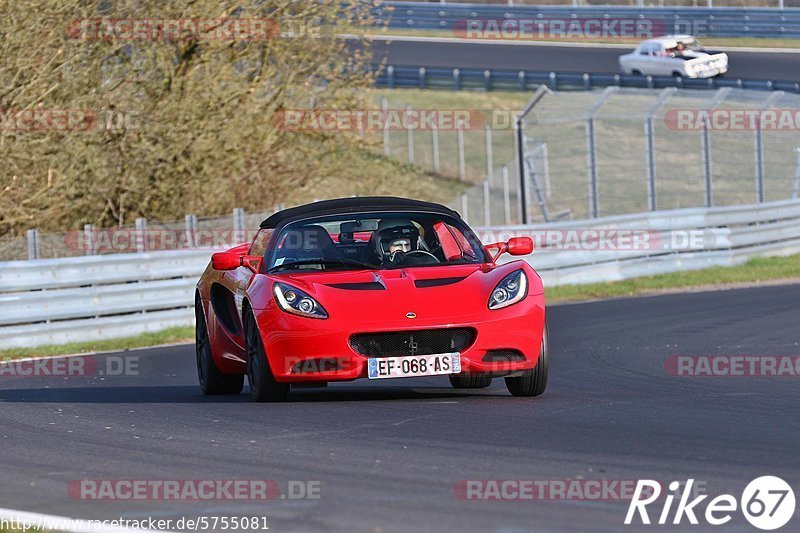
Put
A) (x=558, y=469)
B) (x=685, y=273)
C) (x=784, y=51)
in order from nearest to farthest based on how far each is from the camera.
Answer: (x=558, y=469) → (x=685, y=273) → (x=784, y=51)

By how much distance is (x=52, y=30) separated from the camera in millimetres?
20891

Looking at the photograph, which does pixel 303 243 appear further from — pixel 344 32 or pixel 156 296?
pixel 344 32

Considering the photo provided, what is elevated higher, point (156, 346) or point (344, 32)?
point (344, 32)

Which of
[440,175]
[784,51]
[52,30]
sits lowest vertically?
[440,175]

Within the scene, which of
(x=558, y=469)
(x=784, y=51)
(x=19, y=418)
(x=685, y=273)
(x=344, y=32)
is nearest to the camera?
(x=558, y=469)

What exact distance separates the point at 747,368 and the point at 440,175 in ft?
96.2

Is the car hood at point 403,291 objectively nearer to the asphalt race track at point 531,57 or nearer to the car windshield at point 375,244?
the car windshield at point 375,244

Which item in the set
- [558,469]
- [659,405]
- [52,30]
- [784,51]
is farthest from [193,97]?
[784,51]

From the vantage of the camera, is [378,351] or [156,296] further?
[156,296]
